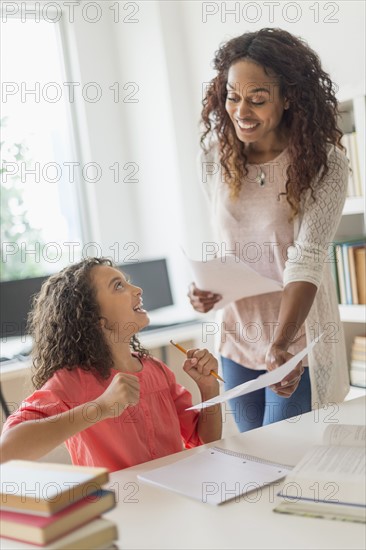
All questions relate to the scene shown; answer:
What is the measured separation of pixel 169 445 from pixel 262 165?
758 millimetres

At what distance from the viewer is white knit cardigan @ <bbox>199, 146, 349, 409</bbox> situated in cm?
180

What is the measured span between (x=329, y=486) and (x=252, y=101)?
100cm

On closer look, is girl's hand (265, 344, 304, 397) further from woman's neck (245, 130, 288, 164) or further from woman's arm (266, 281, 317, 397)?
woman's neck (245, 130, 288, 164)

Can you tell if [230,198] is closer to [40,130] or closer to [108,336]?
[108,336]

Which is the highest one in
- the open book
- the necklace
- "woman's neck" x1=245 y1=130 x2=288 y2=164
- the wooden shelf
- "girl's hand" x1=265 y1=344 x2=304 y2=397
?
"woman's neck" x1=245 y1=130 x2=288 y2=164

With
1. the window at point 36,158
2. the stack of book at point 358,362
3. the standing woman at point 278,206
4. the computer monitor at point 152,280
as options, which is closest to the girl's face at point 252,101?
the standing woman at point 278,206

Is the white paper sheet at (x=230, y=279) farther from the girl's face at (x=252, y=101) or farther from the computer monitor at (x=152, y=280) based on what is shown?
the computer monitor at (x=152, y=280)

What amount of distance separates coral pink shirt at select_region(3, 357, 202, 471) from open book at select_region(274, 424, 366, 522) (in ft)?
1.40

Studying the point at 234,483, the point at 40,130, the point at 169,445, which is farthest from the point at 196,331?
the point at 234,483

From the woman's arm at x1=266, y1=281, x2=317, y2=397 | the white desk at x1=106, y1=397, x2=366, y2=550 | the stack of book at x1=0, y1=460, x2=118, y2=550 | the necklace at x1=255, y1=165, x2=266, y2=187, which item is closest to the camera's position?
the stack of book at x1=0, y1=460, x2=118, y2=550

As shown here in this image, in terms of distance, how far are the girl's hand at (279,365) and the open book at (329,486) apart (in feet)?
1.01

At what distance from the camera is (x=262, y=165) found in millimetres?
1938

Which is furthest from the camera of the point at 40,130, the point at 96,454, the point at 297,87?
the point at 40,130

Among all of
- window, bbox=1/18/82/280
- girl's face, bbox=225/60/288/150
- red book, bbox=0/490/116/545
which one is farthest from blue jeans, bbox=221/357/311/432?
window, bbox=1/18/82/280
